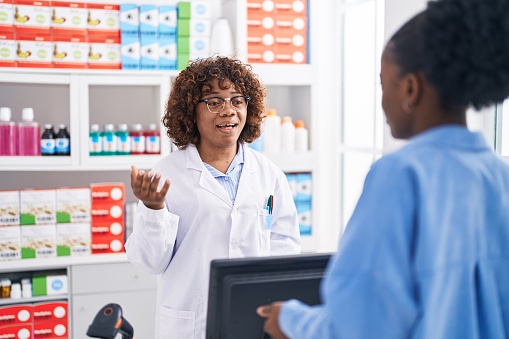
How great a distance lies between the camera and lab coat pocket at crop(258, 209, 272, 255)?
6.63 feet

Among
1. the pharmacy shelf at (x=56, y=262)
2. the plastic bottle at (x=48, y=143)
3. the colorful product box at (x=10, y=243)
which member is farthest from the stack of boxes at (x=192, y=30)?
the colorful product box at (x=10, y=243)

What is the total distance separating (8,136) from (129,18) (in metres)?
0.92

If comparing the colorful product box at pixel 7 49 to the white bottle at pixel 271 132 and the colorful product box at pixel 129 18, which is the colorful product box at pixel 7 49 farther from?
the white bottle at pixel 271 132

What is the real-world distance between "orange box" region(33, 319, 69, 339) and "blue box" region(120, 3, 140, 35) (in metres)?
1.64

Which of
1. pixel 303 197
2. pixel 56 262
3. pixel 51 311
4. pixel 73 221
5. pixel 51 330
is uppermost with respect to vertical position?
pixel 303 197

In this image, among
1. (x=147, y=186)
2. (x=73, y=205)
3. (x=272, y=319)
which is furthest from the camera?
(x=73, y=205)

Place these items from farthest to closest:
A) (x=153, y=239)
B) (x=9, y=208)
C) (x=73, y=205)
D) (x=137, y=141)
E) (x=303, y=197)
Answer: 1. (x=303, y=197)
2. (x=137, y=141)
3. (x=73, y=205)
4. (x=9, y=208)
5. (x=153, y=239)

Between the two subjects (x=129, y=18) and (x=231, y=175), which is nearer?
(x=231, y=175)

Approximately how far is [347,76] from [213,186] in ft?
7.02

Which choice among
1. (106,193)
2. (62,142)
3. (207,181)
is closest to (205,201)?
(207,181)

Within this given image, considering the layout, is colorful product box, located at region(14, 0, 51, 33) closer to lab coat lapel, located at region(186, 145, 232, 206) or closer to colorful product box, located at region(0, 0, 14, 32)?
colorful product box, located at region(0, 0, 14, 32)

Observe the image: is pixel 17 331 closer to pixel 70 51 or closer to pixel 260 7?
pixel 70 51

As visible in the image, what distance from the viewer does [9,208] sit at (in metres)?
3.23

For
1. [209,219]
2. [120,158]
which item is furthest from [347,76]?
[209,219]
